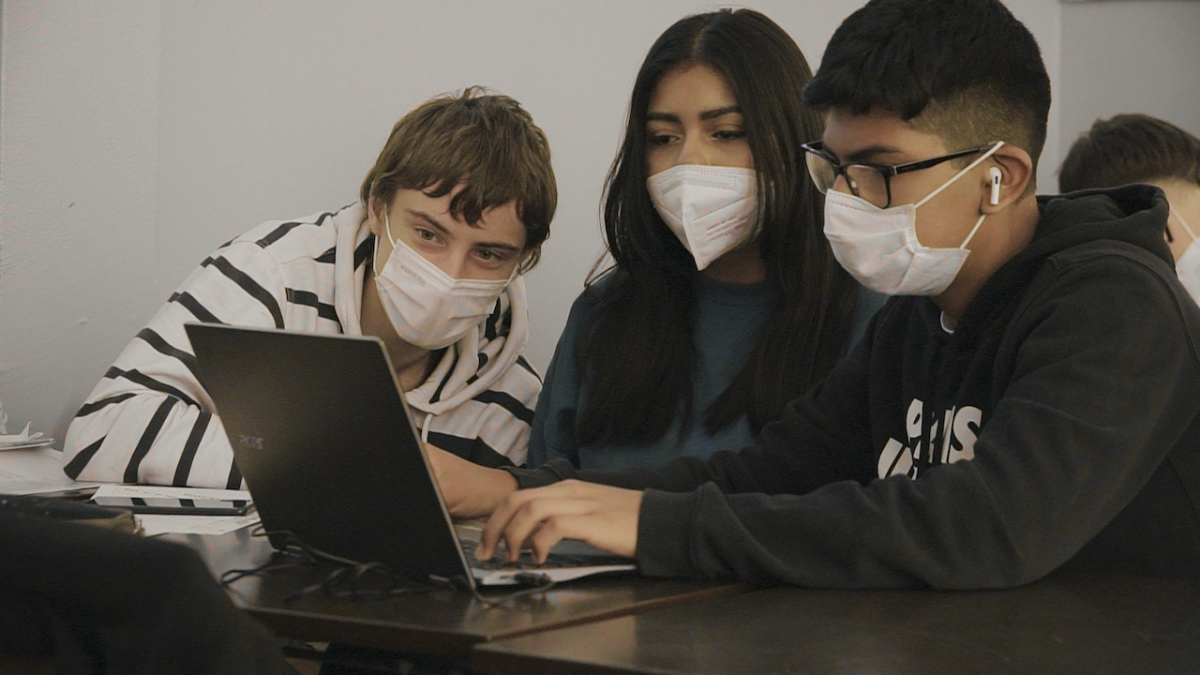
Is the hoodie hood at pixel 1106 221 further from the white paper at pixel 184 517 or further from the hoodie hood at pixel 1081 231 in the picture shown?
the white paper at pixel 184 517

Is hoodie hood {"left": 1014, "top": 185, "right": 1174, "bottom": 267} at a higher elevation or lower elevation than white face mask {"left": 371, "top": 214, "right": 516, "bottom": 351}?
higher

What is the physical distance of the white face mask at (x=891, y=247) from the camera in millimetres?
1361

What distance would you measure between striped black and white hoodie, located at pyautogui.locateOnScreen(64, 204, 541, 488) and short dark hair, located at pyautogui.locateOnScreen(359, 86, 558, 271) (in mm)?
154

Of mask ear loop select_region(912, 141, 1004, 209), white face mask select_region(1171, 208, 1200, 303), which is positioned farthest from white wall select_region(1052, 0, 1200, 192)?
mask ear loop select_region(912, 141, 1004, 209)

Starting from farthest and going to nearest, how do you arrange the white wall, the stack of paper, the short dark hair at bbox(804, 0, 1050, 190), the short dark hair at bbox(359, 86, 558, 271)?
1. the white wall
2. the short dark hair at bbox(359, 86, 558, 271)
3. the stack of paper
4. the short dark hair at bbox(804, 0, 1050, 190)

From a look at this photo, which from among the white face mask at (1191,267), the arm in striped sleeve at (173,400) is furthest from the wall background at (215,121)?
the white face mask at (1191,267)

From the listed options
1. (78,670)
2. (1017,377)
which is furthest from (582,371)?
(78,670)

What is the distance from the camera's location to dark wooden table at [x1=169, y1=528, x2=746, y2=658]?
0.81 meters

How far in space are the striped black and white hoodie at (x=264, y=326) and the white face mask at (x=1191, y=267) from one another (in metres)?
1.46

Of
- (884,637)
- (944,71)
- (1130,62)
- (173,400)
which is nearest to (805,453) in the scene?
(944,71)

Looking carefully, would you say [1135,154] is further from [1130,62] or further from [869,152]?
[869,152]

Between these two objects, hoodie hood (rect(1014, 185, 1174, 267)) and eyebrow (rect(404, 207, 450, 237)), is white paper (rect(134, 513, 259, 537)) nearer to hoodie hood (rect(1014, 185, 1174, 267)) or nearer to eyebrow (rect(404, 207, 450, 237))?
eyebrow (rect(404, 207, 450, 237))

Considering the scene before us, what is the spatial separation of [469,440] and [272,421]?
3.57 ft

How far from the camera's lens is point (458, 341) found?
7.14 feet
